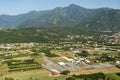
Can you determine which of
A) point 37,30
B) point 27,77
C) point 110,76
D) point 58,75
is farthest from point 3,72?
point 37,30

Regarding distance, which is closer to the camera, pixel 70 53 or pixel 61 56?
pixel 61 56

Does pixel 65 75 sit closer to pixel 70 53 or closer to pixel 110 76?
pixel 110 76

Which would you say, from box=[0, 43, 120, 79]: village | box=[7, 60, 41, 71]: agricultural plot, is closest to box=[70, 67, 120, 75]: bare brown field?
box=[0, 43, 120, 79]: village

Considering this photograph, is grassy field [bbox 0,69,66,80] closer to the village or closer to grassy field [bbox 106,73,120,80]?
the village

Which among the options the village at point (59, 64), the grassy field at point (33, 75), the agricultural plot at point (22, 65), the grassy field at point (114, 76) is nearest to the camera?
the grassy field at point (114, 76)

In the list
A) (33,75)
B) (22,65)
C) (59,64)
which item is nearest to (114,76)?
(33,75)

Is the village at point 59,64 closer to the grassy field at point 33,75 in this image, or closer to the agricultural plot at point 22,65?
the agricultural plot at point 22,65

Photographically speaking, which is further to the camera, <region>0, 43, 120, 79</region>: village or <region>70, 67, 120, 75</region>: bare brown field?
<region>0, 43, 120, 79</region>: village

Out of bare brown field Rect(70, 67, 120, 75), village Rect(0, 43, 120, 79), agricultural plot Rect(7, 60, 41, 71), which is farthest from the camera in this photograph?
agricultural plot Rect(7, 60, 41, 71)

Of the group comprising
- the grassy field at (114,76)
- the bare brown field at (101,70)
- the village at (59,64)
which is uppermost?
the village at (59,64)

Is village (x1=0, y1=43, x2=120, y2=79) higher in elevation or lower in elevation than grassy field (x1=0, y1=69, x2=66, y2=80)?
higher

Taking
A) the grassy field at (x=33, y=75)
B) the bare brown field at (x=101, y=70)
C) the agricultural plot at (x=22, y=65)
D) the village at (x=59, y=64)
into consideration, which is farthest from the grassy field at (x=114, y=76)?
the agricultural plot at (x=22, y=65)
